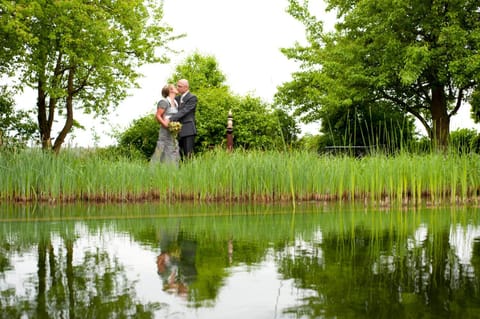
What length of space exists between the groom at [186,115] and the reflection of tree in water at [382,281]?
7.65 metres

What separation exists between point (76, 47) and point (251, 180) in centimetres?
1447

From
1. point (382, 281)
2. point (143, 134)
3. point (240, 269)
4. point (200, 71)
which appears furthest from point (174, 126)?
point (200, 71)

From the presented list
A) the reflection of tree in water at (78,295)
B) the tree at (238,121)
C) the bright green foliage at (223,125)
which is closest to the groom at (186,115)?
the reflection of tree in water at (78,295)

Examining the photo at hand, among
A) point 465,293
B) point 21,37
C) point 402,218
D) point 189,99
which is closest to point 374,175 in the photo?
point 402,218

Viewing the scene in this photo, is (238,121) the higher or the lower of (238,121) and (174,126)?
the higher

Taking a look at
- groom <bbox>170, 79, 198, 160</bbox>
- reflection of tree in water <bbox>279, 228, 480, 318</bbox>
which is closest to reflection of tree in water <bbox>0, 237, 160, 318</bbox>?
reflection of tree in water <bbox>279, 228, 480, 318</bbox>

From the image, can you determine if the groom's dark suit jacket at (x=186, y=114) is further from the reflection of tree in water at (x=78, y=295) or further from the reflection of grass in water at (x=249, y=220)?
the reflection of tree in water at (x=78, y=295)

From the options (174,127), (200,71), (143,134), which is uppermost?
(200,71)

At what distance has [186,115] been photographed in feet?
38.1

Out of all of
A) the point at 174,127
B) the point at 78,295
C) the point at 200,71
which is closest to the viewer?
the point at 78,295

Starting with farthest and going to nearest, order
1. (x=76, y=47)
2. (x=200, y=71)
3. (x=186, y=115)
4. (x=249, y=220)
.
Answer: (x=200, y=71) → (x=76, y=47) → (x=186, y=115) → (x=249, y=220)

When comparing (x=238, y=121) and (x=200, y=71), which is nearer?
(x=238, y=121)

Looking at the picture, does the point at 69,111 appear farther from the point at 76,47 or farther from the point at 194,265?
the point at 194,265

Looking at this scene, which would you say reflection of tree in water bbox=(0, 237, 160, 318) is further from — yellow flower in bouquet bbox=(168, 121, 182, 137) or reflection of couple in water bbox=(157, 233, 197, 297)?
yellow flower in bouquet bbox=(168, 121, 182, 137)
